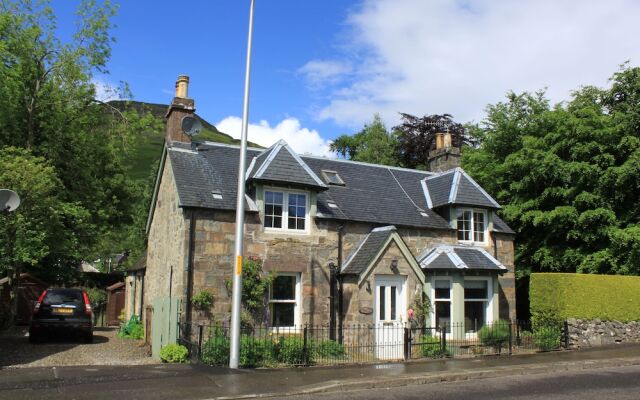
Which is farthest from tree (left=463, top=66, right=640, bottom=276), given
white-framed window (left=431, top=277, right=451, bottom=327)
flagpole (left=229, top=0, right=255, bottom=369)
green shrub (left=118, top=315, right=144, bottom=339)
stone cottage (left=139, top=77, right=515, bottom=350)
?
green shrub (left=118, top=315, right=144, bottom=339)

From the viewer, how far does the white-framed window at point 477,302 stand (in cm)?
2112

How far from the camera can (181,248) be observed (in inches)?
699

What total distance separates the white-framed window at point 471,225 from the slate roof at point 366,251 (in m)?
4.59

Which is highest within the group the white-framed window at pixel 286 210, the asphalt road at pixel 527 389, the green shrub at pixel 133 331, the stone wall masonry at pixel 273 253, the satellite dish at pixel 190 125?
the satellite dish at pixel 190 125

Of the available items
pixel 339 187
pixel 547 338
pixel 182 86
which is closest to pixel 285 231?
pixel 339 187

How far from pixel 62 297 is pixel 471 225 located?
15.8 m

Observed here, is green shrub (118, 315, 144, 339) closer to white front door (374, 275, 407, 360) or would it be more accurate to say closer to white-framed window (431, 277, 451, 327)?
white front door (374, 275, 407, 360)

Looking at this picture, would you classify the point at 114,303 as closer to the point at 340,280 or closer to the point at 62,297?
the point at 62,297

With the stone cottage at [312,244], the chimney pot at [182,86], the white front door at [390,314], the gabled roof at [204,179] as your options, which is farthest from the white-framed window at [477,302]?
the chimney pot at [182,86]

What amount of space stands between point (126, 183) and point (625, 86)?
30.3 metres

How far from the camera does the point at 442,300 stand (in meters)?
20.6

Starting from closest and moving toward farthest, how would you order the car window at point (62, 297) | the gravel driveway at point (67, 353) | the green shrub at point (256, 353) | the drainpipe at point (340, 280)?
the green shrub at point (256, 353), the gravel driveway at point (67, 353), the car window at point (62, 297), the drainpipe at point (340, 280)

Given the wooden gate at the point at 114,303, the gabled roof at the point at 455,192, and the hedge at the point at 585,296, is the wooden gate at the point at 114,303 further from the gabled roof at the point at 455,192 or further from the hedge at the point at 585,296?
the hedge at the point at 585,296

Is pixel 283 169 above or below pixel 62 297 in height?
above
